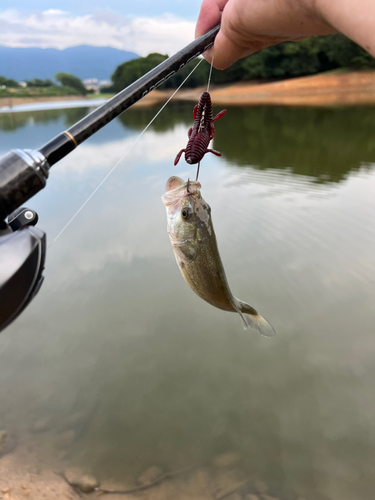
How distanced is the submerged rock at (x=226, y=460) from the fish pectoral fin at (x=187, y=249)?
2.49 m

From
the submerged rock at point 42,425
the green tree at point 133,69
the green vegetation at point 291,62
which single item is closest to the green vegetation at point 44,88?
the green tree at point 133,69

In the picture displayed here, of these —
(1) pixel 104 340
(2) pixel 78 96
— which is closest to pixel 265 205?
(1) pixel 104 340

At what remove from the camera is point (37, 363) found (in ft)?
13.6

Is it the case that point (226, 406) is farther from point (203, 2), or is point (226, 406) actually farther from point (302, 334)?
point (203, 2)

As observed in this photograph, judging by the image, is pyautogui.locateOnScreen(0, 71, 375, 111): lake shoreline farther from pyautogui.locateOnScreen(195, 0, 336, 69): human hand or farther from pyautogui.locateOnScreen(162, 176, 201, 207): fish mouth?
pyautogui.locateOnScreen(162, 176, 201, 207): fish mouth

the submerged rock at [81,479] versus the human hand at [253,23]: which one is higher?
the human hand at [253,23]

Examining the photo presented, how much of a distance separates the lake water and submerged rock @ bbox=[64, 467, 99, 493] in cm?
8

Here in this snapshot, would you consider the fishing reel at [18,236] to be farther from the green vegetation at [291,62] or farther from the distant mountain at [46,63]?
the distant mountain at [46,63]

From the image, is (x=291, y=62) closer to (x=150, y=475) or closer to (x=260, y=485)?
(x=260, y=485)

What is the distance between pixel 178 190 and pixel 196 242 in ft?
0.80

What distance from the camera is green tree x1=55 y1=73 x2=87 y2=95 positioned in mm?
50375

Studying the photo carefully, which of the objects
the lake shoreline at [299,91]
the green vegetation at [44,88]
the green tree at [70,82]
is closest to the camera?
the lake shoreline at [299,91]

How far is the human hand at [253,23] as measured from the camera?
117cm

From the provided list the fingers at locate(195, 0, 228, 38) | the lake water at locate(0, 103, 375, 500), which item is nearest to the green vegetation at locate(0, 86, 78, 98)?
the lake water at locate(0, 103, 375, 500)
